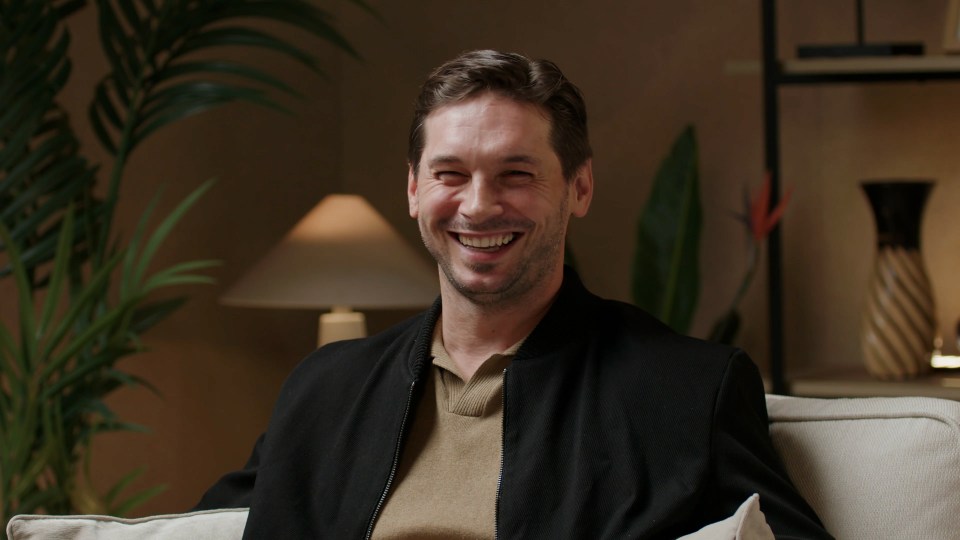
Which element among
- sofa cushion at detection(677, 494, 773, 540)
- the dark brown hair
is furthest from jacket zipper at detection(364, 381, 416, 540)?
sofa cushion at detection(677, 494, 773, 540)

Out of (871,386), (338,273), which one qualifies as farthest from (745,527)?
(338,273)

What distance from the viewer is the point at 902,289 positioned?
8.68 ft

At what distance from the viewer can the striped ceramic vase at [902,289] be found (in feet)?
8.68

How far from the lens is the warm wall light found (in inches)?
111

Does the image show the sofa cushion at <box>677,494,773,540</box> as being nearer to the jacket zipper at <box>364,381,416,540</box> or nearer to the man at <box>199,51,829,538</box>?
the man at <box>199,51,829,538</box>

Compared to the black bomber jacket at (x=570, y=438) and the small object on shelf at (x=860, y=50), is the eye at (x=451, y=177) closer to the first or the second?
the black bomber jacket at (x=570, y=438)

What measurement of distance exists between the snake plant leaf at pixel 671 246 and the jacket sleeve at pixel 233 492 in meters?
1.54

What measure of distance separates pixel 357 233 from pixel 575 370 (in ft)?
4.91

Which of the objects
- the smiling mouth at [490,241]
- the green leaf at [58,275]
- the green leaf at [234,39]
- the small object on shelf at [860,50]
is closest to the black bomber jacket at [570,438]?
the smiling mouth at [490,241]

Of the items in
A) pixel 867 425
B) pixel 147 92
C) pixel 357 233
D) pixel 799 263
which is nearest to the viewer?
pixel 867 425

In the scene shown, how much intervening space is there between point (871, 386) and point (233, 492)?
5.04ft

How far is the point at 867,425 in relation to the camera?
1372mm

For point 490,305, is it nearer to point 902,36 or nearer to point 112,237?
point 112,237

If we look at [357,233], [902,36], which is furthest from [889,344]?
[357,233]
